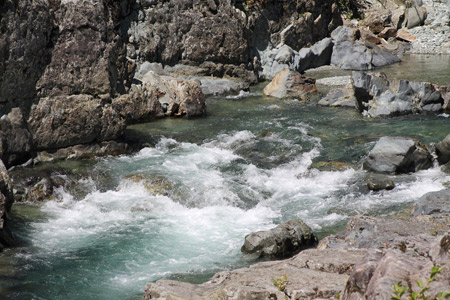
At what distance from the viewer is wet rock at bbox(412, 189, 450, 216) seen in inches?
379

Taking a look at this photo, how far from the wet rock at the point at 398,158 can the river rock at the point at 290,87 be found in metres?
9.61

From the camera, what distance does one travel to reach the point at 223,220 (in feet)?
38.7

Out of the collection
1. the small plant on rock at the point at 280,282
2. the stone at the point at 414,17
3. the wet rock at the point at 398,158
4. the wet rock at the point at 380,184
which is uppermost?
the stone at the point at 414,17

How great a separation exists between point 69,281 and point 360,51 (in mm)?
26728

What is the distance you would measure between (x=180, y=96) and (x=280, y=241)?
12.2 meters

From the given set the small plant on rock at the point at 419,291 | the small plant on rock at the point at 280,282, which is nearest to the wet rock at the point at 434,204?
the small plant on rock at the point at 280,282

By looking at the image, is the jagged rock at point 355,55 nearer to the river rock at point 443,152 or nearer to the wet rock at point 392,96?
the wet rock at point 392,96

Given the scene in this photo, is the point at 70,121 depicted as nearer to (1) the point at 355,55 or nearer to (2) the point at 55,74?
(2) the point at 55,74

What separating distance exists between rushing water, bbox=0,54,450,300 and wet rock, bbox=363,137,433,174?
0.30 m

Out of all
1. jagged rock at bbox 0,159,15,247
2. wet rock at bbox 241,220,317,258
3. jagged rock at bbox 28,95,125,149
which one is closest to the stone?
jagged rock at bbox 28,95,125,149

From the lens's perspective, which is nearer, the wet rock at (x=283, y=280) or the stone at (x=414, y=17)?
the wet rock at (x=283, y=280)

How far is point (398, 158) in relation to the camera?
45.0 feet

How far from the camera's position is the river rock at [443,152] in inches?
554

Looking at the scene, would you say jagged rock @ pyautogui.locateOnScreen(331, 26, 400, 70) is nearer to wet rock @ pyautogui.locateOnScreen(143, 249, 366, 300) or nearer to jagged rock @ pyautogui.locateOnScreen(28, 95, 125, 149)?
jagged rock @ pyautogui.locateOnScreen(28, 95, 125, 149)
